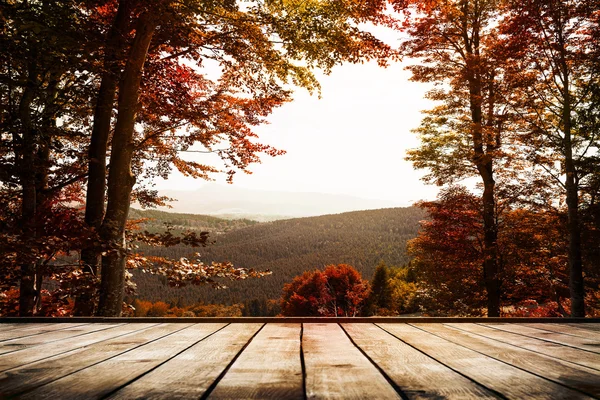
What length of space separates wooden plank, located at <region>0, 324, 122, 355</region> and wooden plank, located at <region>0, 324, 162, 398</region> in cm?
15

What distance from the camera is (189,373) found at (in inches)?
66.4

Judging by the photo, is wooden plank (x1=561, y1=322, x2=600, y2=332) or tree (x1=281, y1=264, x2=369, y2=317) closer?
wooden plank (x1=561, y1=322, x2=600, y2=332)

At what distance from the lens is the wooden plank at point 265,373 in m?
1.41

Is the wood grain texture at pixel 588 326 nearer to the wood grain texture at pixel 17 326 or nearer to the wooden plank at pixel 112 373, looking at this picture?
the wooden plank at pixel 112 373

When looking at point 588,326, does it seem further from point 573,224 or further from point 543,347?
point 573,224

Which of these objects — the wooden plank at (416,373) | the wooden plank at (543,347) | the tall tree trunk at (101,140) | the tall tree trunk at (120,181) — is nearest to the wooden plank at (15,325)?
the tall tree trunk at (120,181)

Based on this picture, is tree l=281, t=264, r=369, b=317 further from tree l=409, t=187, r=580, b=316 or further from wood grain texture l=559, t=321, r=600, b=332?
wood grain texture l=559, t=321, r=600, b=332

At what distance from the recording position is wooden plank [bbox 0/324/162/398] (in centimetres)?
156

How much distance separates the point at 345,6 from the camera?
6332mm

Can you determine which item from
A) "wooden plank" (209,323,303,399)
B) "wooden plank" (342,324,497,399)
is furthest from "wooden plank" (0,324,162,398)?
"wooden plank" (342,324,497,399)

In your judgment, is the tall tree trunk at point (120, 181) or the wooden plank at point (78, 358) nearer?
the wooden plank at point (78, 358)

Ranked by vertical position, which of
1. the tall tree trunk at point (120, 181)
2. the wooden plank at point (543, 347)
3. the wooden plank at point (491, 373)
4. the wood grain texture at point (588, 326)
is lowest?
the wood grain texture at point (588, 326)

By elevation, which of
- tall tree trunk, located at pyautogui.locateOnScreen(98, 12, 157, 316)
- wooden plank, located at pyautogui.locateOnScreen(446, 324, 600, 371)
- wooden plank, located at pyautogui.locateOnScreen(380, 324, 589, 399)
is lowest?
wooden plank, located at pyautogui.locateOnScreen(446, 324, 600, 371)

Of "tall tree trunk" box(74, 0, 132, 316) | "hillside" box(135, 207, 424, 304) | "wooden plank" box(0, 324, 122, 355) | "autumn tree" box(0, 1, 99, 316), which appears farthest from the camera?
"hillside" box(135, 207, 424, 304)
